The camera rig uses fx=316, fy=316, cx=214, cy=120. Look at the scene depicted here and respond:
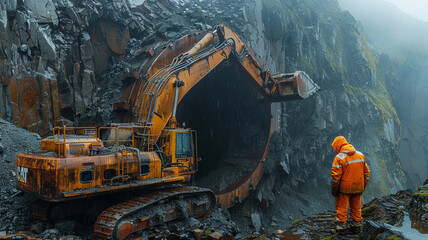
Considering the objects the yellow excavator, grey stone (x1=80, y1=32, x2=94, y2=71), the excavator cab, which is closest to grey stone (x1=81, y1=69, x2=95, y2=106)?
grey stone (x1=80, y1=32, x2=94, y2=71)

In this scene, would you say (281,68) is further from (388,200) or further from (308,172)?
(388,200)

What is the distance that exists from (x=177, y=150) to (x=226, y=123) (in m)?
7.46

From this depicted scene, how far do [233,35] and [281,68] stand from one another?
24.1 feet

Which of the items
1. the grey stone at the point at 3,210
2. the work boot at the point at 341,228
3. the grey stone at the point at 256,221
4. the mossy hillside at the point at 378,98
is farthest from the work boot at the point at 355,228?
the mossy hillside at the point at 378,98

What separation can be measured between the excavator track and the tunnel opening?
193 inches

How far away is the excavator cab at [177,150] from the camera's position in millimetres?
6836

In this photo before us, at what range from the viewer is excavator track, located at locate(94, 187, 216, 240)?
16.2 ft

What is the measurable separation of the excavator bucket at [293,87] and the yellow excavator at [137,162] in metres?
2.41

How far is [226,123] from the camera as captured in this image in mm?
14297

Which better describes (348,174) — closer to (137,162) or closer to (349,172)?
(349,172)

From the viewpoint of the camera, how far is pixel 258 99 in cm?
1255

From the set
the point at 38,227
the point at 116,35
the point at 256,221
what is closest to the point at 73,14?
the point at 116,35

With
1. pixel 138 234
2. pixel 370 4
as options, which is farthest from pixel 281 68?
pixel 370 4

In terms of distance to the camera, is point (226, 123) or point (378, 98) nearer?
point (226, 123)
